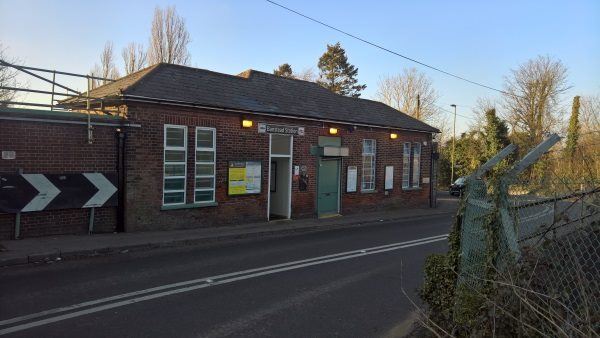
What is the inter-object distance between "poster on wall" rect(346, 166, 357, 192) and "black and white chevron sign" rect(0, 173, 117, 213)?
935 cm

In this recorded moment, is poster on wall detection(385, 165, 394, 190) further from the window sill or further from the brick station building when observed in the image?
the window sill

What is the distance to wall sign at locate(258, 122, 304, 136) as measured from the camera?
49.6 feet

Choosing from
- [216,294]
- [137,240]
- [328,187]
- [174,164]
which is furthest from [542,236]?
[328,187]

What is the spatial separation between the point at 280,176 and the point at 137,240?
6.87 metres

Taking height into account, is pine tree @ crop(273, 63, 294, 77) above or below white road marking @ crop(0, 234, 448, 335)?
above

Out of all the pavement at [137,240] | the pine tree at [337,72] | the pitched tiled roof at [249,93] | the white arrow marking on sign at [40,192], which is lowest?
the pavement at [137,240]

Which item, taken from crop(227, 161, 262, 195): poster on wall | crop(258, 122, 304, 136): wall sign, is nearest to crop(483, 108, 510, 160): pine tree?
crop(258, 122, 304, 136): wall sign

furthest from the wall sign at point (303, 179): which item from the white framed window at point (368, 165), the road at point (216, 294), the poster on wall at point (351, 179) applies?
the road at point (216, 294)

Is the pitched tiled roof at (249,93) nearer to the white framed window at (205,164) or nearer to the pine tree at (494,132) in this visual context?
the white framed window at (205,164)

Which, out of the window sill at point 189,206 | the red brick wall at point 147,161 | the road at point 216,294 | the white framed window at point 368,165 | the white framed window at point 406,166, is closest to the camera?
the road at point 216,294

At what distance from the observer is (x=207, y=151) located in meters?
13.7

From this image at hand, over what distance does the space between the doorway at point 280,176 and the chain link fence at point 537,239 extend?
12.2m

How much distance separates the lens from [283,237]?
12922mm

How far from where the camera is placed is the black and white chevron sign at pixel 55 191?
1022 centimetres
